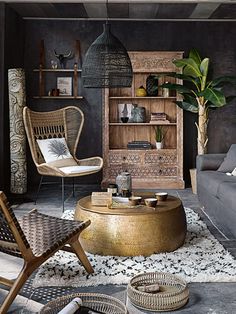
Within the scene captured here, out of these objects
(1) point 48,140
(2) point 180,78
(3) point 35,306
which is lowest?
(3) point 35,306

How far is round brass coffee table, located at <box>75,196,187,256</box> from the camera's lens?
114 inches

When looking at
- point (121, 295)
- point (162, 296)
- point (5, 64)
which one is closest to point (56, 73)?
point (5, 64)

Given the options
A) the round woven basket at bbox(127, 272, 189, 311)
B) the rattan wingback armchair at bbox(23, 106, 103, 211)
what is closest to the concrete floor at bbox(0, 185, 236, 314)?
the round woven basket at bbox(127, 272, 189, 311)

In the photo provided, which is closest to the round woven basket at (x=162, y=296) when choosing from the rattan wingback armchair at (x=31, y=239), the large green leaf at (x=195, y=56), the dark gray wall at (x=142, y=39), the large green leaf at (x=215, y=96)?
the rattan wingback armchair at (x=31, y=239)

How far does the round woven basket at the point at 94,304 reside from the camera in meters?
1.93

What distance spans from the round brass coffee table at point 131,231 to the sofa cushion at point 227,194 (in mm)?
625

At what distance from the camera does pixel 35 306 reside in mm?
2268

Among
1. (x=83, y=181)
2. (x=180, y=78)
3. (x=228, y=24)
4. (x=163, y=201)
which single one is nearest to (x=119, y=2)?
(x=180, y=78)

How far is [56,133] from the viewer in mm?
5488

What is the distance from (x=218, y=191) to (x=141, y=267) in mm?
1461

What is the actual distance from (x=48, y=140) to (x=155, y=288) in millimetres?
3263

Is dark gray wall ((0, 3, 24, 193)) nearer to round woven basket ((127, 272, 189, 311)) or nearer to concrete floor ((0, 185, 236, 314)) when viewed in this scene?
concrete floor ((0, 185, 236, 314))

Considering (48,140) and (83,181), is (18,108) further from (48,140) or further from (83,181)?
(83,181)

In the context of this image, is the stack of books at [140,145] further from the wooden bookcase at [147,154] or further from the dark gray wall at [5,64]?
the dark gray wall at [5,64]
